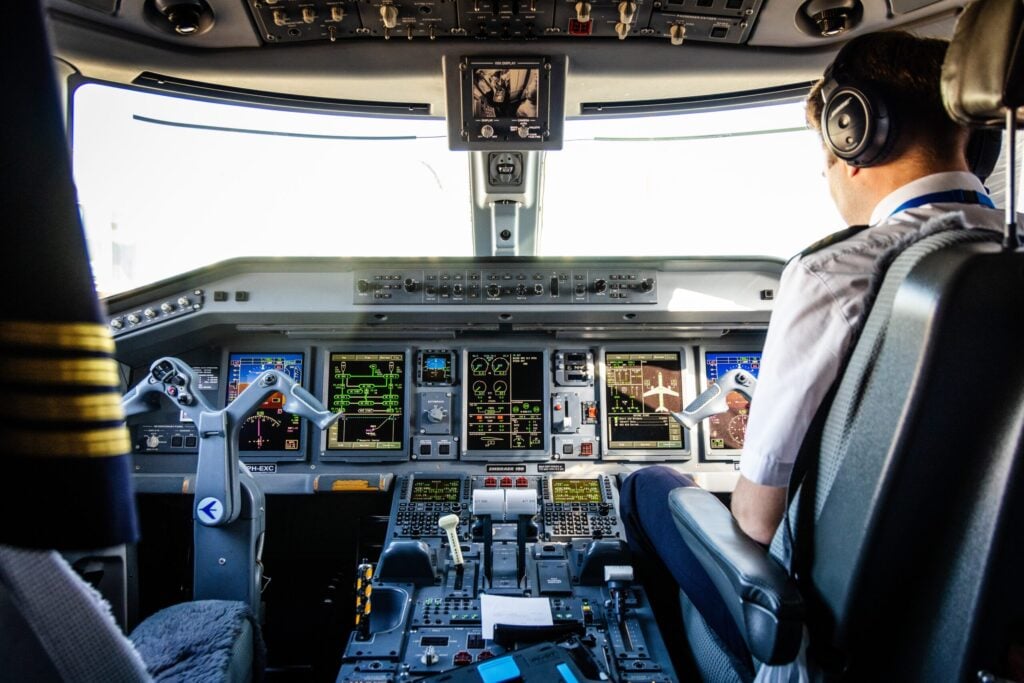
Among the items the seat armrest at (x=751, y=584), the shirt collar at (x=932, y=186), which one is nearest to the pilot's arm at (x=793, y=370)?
the seat armrest at (x=751, y=584)

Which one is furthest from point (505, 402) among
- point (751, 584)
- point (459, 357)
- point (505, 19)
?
point (751, 584)

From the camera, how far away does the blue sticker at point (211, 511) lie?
232cm

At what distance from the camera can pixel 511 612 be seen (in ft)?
7.18

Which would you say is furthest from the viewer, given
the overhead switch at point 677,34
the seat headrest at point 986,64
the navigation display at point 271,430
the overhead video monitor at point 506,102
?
the navigation display at point 271,430

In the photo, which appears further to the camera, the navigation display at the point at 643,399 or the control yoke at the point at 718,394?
the navigation display at the point at 643,399

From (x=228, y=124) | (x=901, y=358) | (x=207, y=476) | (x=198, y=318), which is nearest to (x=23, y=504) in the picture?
(x=901, y=358)

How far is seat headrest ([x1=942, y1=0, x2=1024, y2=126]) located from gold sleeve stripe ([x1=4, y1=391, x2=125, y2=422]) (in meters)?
0.94

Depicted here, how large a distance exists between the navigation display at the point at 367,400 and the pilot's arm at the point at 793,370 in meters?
2.06

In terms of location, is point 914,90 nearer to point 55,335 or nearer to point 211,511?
point 55,335

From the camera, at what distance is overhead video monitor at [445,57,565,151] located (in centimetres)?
247

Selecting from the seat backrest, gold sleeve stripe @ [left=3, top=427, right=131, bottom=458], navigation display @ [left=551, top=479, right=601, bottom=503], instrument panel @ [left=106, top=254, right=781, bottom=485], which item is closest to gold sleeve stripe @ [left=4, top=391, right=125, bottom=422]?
gold sleeve stripe @ [left=3, top=427, right=131, bottom=458]

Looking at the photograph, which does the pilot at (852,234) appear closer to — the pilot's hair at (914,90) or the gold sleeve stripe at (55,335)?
the pilot's hair at (914,90)

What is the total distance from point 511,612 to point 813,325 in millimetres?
1495

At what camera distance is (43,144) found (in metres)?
0.37
